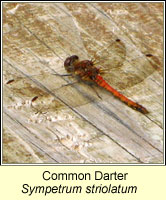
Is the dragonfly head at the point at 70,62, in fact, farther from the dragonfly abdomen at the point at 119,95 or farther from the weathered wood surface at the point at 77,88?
the dragonfly abdomen at the point at 119,95

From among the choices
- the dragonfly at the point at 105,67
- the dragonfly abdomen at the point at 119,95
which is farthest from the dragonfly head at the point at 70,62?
the dragonfly abdomen at the point at 119,95

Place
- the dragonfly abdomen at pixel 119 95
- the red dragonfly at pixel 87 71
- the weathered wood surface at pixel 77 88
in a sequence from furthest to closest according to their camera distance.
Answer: the red dragonfly at pixel 87 71
the dragonfly abdomen at pixel 119 95
the weathered wood surface at pixel 77 88

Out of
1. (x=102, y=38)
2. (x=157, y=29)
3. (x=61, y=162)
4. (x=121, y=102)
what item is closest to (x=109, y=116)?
(x=121, y=102)

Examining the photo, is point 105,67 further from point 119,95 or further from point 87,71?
point 119,95

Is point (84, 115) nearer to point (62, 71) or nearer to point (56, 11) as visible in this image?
point (62, 71)

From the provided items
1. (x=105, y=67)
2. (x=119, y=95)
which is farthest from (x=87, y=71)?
(x=119, y=95)
